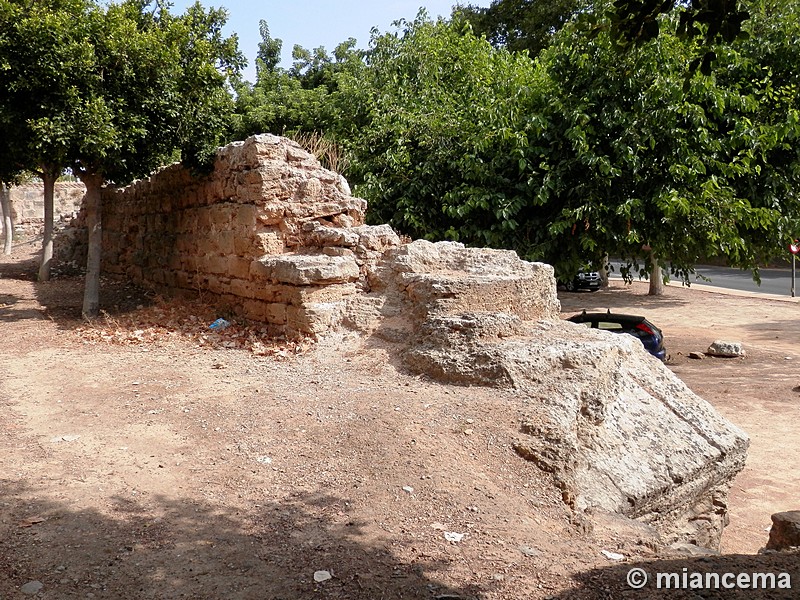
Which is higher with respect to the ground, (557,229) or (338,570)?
(557,229)

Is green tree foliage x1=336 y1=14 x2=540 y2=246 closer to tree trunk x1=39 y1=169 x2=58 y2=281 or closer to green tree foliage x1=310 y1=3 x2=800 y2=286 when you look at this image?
green tree foliage x1=310 y1=3 x2=800 y2=286

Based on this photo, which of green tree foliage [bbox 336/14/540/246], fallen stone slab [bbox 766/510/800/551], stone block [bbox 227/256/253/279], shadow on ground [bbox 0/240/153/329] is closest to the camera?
fallen stone slab [bbox 766/510/800/551]

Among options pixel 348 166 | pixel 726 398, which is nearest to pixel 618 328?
pixel 726 398

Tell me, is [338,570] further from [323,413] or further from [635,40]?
[635,40]

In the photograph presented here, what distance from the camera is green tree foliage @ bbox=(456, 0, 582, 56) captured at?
79.3 ft

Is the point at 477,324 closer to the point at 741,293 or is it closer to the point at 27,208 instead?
the point at 741,293

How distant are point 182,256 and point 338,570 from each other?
7710 mm

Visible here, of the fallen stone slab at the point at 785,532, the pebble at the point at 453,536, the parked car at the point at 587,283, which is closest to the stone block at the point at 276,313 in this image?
the pebble at the point at 453,536

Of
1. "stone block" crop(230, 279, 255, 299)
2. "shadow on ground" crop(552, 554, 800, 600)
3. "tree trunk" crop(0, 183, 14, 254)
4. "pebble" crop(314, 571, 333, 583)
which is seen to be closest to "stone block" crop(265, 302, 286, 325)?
"stone block" crop(230, 279, 255, 299)

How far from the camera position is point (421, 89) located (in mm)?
14914

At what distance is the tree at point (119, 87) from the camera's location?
8.25 m

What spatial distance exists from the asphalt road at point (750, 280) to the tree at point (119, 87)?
1761 centimetres

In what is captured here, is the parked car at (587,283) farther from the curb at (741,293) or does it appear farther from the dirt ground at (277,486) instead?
the dirt ground at (277,486)

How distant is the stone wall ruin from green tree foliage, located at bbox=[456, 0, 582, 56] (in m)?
16.8
